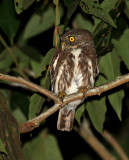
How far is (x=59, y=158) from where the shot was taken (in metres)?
5.91

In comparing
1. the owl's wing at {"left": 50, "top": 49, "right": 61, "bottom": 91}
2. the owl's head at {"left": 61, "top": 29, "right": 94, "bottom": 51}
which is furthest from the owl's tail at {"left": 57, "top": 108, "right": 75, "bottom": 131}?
the owl's head at {"left": 61, "top": 29, "right": 94, "bottom": 51}

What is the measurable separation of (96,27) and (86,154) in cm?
487

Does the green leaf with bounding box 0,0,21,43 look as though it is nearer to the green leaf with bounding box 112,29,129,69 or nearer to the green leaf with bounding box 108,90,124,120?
the green leaf with bounding box 112,29,129,69

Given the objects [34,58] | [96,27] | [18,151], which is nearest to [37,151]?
[34,58]

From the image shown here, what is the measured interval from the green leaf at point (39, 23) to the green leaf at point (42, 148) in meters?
1.79

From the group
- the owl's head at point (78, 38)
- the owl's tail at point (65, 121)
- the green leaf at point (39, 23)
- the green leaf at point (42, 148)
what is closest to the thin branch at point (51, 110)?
the owl's head at point (78, 38)

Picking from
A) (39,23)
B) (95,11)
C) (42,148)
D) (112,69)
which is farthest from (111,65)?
(42,148)

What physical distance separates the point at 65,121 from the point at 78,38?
1.24 meters

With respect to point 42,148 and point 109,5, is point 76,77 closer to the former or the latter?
point 109,5

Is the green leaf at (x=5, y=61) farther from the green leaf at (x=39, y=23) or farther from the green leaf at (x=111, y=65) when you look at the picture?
the green leaf at (x=111, y=65)

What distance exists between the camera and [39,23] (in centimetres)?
560

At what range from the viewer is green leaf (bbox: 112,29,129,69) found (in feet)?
14.8

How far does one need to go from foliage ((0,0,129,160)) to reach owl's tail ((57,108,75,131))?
0.23 meters

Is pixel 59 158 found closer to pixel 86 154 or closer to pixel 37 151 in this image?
pixel 37 151
